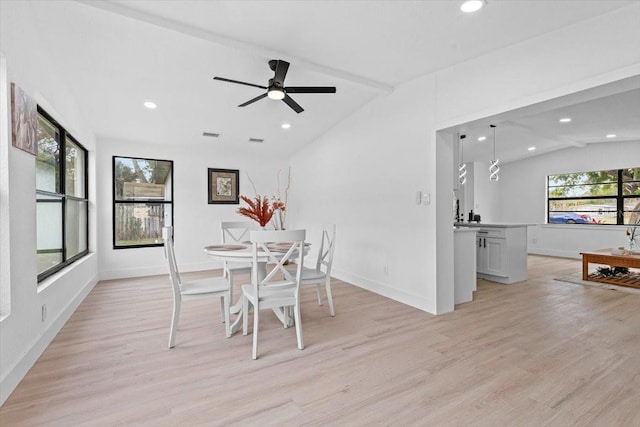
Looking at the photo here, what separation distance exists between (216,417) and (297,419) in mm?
446

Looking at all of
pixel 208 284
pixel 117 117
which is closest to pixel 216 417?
pixel 208 284

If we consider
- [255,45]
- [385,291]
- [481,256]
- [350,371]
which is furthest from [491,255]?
[255,45]

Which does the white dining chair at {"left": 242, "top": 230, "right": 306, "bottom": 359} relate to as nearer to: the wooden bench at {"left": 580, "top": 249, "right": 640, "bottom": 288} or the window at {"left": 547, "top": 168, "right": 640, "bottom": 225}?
the wooden bench at {"left": 580, "top": 249, "right": 640, "bottom": 288}

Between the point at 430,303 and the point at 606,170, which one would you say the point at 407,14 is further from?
the point at 606,170

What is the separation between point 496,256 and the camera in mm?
4828

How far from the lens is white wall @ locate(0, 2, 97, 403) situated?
1.96 m

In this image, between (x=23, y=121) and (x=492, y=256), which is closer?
(x=23, y=121)

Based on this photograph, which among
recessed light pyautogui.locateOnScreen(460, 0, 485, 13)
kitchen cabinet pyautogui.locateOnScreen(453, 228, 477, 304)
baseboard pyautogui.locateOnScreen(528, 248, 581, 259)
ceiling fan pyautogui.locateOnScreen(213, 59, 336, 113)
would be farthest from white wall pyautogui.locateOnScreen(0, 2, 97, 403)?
baseboard pyautogui.locateOnScreen(528, 248, 581, 259)

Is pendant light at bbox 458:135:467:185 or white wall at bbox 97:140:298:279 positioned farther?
pendant light at bbox 458:135:467:185

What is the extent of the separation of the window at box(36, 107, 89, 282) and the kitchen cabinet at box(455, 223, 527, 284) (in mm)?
5280

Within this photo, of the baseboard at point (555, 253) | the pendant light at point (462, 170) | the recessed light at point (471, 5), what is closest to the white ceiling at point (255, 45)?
the recessed light at point (471, 5)

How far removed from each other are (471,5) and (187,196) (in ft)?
17.1

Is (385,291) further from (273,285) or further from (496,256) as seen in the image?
(496,256)

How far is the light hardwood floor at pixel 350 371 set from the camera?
1739 mm
